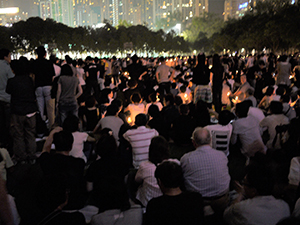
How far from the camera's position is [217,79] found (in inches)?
432

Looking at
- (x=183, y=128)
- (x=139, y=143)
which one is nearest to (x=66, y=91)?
(x=183, y=128)

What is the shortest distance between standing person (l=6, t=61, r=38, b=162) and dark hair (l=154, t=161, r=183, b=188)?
415 cm

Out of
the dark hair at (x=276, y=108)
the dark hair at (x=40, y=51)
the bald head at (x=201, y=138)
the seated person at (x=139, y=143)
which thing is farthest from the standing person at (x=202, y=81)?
the bald head at (x=201, y=138)

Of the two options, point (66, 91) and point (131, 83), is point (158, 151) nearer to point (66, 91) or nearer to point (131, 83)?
point (66, 91)

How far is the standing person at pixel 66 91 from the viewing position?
781 centimetres

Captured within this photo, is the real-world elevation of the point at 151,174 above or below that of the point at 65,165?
below

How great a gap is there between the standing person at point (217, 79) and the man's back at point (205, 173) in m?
6.99

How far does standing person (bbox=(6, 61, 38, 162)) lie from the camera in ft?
20.9

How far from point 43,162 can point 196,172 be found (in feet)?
6.53

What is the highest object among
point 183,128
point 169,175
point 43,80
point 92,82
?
point 43,80

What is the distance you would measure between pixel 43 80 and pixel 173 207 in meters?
6.30

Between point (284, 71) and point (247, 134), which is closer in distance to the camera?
point (247, 134)

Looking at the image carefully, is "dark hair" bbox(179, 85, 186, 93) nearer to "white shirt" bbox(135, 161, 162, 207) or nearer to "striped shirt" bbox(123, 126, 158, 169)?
"striped shirt" bbox(123, 126, 158, 169)

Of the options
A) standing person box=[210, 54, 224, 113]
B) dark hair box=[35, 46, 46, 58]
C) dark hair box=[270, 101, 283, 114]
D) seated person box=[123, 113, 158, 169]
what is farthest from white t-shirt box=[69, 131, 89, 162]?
standing person box=[210, 54, 224, 113]
